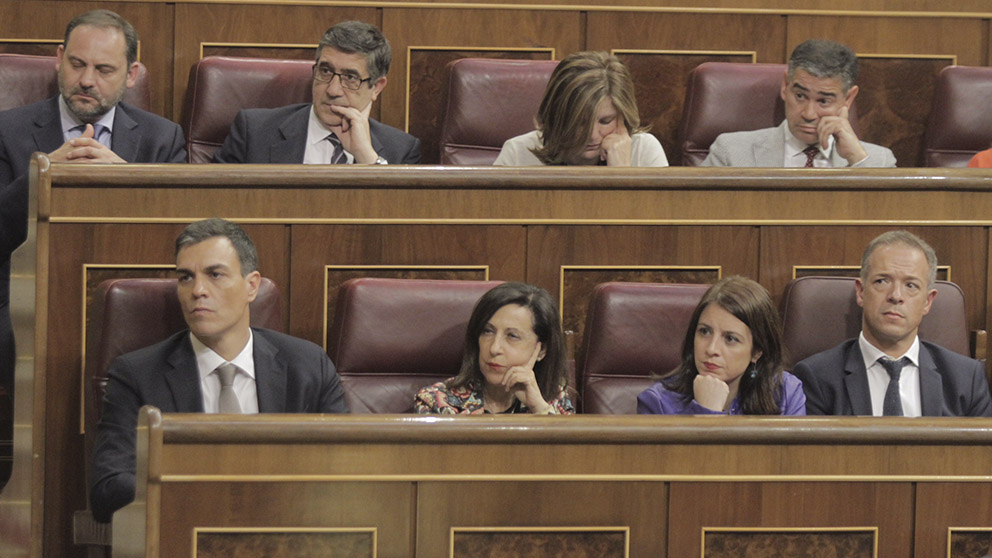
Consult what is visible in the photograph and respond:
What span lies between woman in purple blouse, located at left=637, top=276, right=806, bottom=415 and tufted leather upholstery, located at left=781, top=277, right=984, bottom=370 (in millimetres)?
80

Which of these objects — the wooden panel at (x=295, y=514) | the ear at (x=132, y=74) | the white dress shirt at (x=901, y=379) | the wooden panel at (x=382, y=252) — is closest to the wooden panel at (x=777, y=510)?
the wooden panel at (x=295, y=514)

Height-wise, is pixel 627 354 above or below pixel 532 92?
below

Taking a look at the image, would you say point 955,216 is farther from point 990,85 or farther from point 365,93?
point 365,93

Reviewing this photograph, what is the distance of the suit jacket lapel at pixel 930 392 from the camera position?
107 cm

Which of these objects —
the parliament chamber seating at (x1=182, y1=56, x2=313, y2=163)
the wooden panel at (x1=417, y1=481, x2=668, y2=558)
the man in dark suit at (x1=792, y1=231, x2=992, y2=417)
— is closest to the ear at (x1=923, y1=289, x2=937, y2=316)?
the man in dark suit at (x1=792, y1=231, x2=992, y2=417)

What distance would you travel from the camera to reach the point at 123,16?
4.77 ft

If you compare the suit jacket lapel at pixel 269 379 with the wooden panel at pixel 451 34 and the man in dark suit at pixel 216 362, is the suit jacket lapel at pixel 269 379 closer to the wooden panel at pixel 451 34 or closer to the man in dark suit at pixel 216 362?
the man in dark suit at pixel 216 362

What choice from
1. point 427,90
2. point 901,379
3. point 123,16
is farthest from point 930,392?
point 123,16

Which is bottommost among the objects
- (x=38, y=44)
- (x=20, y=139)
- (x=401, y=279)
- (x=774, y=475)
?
(x=774, y=475)

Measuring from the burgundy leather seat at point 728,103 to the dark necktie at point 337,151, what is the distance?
0.35m

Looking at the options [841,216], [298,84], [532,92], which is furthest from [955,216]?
[298,84]

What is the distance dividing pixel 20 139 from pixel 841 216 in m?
0.69

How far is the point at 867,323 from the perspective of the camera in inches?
42.4

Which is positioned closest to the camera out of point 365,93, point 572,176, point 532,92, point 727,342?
point 727,342
